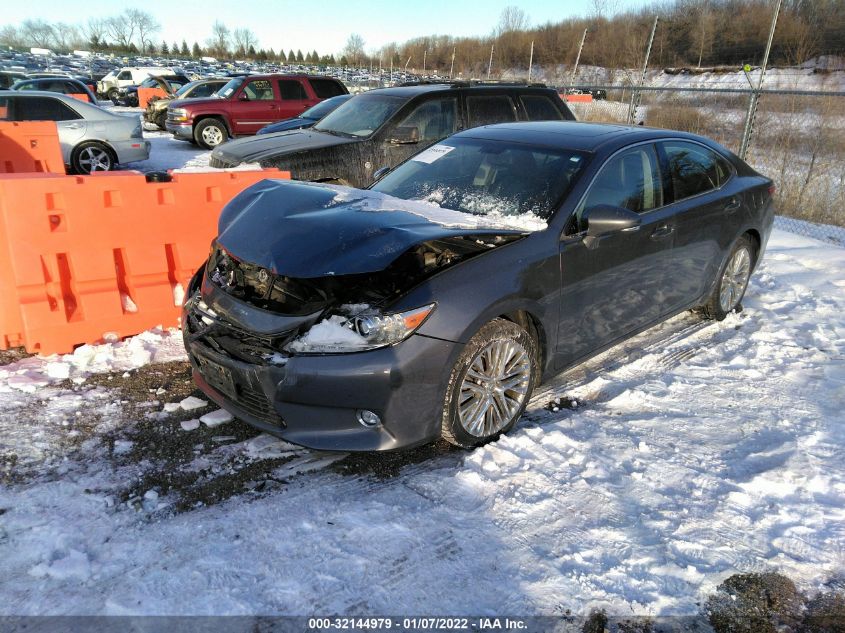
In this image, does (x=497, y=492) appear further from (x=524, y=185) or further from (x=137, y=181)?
(x=137, y=181)

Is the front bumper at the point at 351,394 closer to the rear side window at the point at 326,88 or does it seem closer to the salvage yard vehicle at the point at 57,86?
the rear side window at the point at 326,88

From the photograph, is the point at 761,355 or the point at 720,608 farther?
the point at 761,355

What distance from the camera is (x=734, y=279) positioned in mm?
5410

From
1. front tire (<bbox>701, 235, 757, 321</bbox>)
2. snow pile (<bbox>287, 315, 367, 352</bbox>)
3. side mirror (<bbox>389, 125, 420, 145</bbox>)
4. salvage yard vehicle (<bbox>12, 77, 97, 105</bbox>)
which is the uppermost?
salvage yard vehicle (<bbox>12, 77, 97, 105</bbox>)

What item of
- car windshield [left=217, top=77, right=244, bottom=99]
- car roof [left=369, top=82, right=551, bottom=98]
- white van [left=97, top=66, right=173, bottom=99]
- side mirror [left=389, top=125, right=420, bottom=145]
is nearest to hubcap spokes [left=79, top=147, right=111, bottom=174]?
car windshield [left=217, top=77, right=244, bottom=99]

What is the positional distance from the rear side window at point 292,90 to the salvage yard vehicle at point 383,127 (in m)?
8.79

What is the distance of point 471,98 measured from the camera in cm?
782

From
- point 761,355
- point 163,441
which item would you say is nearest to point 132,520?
point 163,441

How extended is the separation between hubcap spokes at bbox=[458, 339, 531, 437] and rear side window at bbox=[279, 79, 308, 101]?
14817 mm

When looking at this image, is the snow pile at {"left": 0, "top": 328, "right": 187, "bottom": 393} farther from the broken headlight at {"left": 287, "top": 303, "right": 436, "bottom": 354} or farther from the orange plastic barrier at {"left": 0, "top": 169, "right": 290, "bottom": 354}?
the broken headlight at {"left": 287, "top": 303, "right": 436, "bottom": 354}

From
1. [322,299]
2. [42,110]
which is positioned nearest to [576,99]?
[42,110]

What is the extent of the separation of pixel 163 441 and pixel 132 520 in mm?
685

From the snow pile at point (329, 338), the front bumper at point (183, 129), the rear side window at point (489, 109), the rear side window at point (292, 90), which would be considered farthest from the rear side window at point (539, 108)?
the front bumper at point (183, 129)

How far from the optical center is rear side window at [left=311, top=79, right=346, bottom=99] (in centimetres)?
1664
